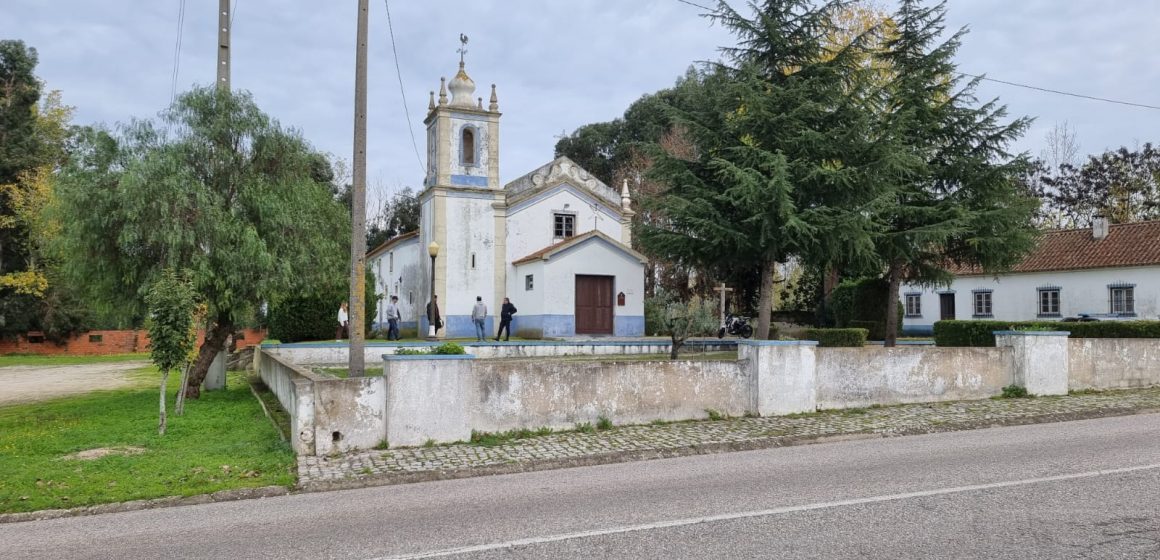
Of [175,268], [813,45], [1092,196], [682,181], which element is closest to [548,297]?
[682,181]

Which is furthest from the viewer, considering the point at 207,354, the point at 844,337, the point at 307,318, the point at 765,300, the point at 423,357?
the point at 307,318

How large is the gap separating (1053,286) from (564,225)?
2163cm

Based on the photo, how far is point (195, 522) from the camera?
21.3ft

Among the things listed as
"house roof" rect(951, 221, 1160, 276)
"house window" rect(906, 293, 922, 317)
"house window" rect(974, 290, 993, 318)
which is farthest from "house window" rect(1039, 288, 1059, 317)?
"house window" rect(906, 293, 922, 317)

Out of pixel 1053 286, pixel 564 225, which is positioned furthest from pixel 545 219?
pixel 1053 286

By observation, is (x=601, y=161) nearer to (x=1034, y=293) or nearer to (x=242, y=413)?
(x=1034, y=293)

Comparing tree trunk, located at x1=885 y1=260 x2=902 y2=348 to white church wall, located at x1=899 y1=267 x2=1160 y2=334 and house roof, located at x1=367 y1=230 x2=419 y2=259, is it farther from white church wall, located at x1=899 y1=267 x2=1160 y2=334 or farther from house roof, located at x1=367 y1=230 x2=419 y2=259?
house roof, located at x1=367 y1=230 x2=419 y2=259

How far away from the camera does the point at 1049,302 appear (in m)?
34.3

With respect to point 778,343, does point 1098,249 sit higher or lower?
higher

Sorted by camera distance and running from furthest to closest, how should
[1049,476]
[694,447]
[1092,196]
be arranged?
[1092,196] → [694,447] → [1049,476]

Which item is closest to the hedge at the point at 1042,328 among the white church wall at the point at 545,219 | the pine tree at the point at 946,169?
the pine tree at the point at 946,169

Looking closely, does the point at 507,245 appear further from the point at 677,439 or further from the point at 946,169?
the point at 677,439

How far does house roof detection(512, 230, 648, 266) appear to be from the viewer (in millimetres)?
28617

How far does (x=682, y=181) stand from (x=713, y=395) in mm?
8222
